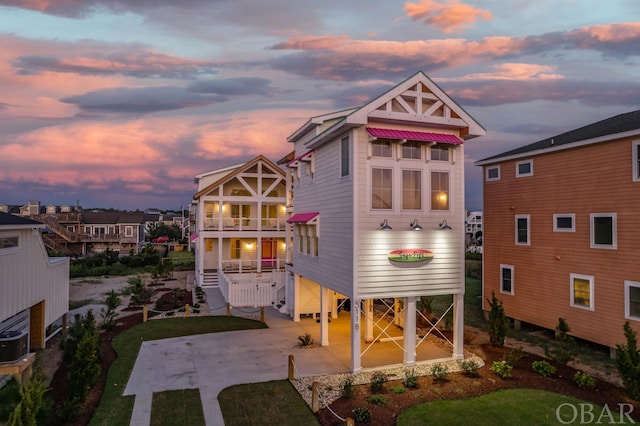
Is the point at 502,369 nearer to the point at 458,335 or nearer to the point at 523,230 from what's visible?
the point at 458,335

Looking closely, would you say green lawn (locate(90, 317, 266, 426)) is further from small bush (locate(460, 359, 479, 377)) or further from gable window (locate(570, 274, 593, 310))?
gable window (locate(570, 274, 593, 310))

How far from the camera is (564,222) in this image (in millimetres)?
17391

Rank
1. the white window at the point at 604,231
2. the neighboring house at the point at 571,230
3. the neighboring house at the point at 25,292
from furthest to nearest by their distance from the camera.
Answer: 1. the white window at the point at 604,231
2. the neighboring house at the point at 571,230
3. the neighboring house at the point at 25,292

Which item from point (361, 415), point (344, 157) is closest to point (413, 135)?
point (344, 157)

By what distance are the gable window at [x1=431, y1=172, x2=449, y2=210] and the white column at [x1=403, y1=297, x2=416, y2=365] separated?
349 cm

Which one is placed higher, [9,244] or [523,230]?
[523,230]

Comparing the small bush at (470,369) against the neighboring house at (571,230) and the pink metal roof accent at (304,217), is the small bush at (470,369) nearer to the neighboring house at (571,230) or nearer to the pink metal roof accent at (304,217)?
the neighboring house at (571,230)

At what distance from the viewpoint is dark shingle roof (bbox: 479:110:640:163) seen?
51.1 feet

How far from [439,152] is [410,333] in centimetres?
657

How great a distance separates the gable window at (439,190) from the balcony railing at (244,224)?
18.9 metres

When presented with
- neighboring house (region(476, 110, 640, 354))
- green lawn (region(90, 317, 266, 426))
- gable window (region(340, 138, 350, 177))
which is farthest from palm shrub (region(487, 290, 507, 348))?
green lawn (region(90, 317, 266, 426))

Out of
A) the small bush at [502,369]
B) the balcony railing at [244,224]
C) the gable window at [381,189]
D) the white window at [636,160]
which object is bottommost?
the small bush at [502,369]

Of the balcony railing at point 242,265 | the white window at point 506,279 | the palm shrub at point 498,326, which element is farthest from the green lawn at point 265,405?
the balcony railing at point 242,265

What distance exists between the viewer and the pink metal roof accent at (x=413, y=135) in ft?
44.6
